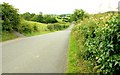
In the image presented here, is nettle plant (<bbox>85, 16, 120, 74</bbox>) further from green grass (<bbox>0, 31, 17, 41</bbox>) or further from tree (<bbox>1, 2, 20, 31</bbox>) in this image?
tree (<bbox>1, 2, 20, 31</bbox>)

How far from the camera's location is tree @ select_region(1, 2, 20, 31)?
27531mm

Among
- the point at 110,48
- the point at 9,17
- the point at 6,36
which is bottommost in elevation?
the point at 6,36

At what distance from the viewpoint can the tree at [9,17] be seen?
27.5 metres

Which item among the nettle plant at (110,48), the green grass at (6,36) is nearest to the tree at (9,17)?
the green grass at (6,36)

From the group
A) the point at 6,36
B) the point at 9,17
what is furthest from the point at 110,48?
the point at 9,17

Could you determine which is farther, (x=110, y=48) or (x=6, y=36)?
(x=6, y=36)

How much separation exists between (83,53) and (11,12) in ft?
66.3

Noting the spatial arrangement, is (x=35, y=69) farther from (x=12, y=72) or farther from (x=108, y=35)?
(x=108, y=35)

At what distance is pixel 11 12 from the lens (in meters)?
29.4

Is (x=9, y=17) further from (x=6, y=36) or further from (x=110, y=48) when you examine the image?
(x=110, y=48)

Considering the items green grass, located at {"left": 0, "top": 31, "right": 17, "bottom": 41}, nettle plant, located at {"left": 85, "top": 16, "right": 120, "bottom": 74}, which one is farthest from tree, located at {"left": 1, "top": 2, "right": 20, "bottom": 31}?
nettle plant, located at {"left": 85, "top": 16, "right": 120, "bottom": 74}

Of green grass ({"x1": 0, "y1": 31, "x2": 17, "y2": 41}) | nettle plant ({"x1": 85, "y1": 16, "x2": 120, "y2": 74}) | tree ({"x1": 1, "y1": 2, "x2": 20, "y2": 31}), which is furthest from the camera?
tree ({"x1": 1, "y1": 2, "x2": 20, "y2": 31})

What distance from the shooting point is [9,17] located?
2859 centimetres

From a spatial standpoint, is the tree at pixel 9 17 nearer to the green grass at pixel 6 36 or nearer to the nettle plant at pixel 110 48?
the green grass at pixel 6 36
